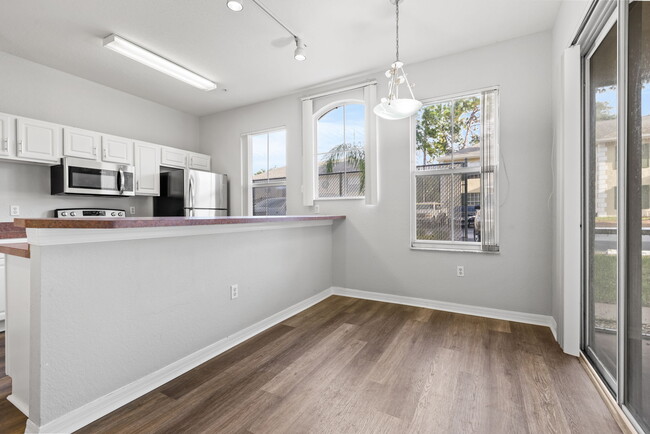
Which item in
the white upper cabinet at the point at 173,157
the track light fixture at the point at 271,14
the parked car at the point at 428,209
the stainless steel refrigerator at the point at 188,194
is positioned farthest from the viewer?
the white upper cabinet at the point at 173,157

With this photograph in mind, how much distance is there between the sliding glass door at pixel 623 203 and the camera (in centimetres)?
130

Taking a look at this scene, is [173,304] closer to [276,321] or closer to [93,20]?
[276,321]

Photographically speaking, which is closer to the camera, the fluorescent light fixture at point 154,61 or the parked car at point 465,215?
the fluorescent light fixture at point 154,61

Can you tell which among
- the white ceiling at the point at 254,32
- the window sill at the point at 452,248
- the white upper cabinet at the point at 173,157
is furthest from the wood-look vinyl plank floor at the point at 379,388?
the white upper cabinet at the point at 173,157

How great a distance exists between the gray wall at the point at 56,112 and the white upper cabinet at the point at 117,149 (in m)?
0.37

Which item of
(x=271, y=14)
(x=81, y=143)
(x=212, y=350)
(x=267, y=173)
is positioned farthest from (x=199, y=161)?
(x=212, y=350)

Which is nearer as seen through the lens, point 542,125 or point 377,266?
point 542,125

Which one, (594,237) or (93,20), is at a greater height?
(93,20)

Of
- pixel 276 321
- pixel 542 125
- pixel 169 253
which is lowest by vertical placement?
pixel 276 321

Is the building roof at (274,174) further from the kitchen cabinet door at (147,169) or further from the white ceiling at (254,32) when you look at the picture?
the kitchen cabinet door at (147,169)

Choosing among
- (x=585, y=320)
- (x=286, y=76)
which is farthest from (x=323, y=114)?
(x=585, y=320)

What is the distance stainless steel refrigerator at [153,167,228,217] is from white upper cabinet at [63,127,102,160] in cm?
93

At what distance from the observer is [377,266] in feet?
11.9

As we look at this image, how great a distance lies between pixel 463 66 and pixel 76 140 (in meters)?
4.47
